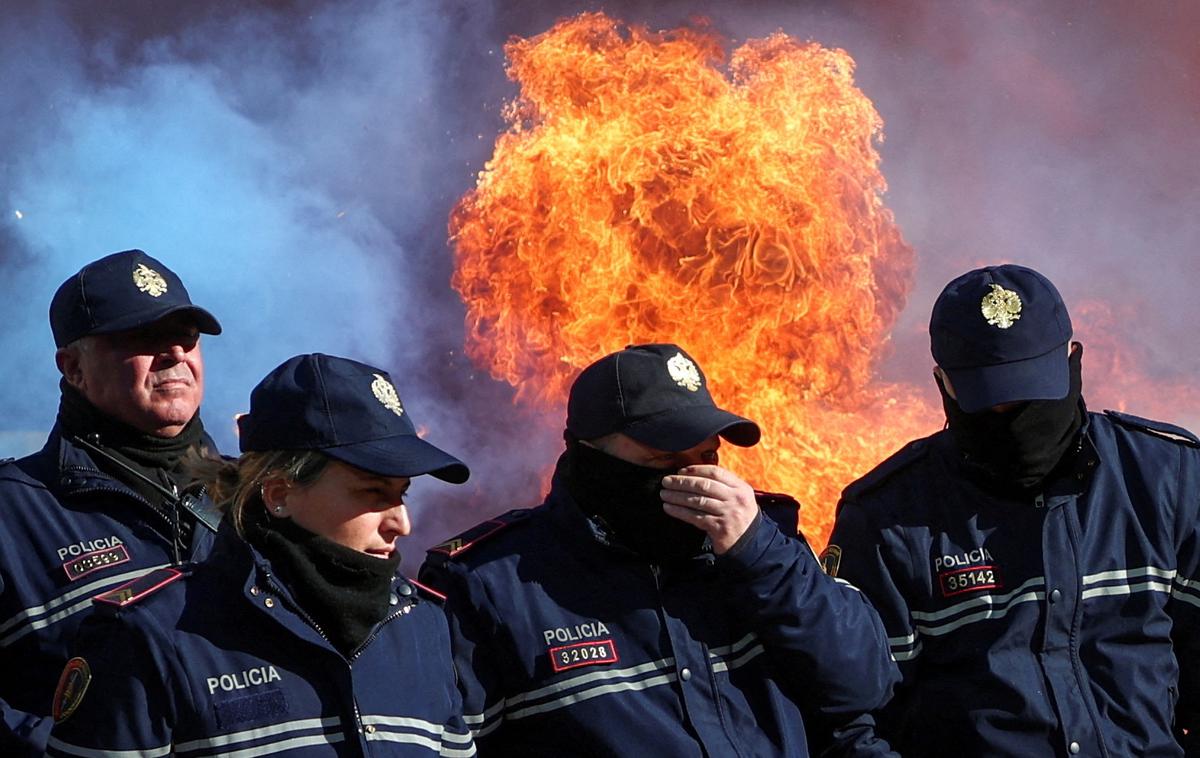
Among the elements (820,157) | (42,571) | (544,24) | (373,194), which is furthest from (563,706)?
(544,24)

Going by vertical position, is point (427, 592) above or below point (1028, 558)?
above

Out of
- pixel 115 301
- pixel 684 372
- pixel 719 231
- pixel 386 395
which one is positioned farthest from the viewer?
pixel 719 231

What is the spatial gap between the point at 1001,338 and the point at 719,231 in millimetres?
7953

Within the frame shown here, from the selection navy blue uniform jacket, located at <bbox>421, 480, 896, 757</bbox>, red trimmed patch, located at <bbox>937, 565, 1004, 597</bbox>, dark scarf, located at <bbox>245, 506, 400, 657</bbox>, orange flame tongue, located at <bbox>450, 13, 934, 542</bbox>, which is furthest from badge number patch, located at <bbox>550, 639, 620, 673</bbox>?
orange flame tongue, located at <bbox>450, 13, 934, 542</bbox>

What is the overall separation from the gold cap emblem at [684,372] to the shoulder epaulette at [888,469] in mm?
622

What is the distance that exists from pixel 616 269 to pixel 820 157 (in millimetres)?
2181

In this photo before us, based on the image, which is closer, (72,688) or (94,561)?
(72,688)

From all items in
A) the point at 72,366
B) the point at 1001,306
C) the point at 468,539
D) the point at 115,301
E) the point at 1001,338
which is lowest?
the point at 468,539

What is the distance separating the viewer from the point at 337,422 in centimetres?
293

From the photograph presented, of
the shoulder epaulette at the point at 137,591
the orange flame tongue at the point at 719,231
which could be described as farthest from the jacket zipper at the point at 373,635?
the orange flame tongue at the point at 719,231

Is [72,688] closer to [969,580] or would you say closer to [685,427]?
[685,427]

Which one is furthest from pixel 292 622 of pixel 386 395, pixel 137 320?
pixel 137 320

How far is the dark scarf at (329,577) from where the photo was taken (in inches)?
113

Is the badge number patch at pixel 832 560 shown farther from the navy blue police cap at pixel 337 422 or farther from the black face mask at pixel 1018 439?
the navy blue police cap at pixel 337 422
